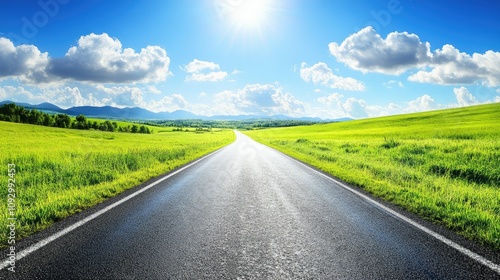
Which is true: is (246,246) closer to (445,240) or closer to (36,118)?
Result: (445,240)

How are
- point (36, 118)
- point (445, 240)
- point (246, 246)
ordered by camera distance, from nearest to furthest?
point (246, 246) → point (445, 240) → point (36, 118)

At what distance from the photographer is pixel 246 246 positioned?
4215 millimetres

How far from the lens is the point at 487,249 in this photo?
4.23 m

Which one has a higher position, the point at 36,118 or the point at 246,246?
the point at 36,118

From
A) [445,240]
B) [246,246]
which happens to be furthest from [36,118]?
[445,240]

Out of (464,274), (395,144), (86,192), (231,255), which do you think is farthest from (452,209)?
(395,144)

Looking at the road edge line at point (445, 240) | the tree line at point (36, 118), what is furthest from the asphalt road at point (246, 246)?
the tree line at point (36, 118)

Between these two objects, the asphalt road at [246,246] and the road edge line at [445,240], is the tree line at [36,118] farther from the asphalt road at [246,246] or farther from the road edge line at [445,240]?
the road edge line at [445,240]

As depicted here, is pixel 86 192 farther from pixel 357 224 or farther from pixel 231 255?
pixel 357 224

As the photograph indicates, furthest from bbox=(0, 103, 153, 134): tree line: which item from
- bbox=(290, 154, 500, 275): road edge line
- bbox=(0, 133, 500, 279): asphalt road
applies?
bbox=(290, 154, 500, 275): road edge line

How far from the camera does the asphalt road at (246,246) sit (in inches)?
134

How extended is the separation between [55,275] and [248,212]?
3570 mm

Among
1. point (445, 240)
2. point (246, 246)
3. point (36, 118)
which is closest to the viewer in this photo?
point (246, 246)

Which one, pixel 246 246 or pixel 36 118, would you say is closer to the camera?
pixel 246 246
